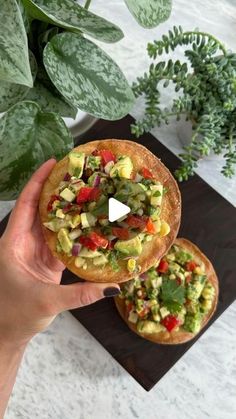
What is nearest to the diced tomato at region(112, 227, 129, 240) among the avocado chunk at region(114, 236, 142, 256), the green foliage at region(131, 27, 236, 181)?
the avocado chunk at region(114, 236, 142, 256)

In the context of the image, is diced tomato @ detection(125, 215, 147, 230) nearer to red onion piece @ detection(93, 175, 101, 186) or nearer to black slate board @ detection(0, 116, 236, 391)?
red onion piece @ detection(93, 175, 101, 186)

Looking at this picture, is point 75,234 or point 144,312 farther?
point 144,312

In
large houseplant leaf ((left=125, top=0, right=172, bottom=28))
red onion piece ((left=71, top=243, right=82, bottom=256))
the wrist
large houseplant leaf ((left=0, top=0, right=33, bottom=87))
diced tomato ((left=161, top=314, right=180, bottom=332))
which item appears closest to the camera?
large houseplant leaf ((left=0, top=0, right=33, bottom=87))

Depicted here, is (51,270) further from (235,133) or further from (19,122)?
(235,133)

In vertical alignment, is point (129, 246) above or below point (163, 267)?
above

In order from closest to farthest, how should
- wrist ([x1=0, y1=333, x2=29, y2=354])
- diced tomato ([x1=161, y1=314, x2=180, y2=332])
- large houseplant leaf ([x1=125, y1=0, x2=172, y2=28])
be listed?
large houseplant leaf ([x1=125, y1=0, x2=172, y2=28]), wrist ([x1=0, y1=333, x2=29, y2=354]), diced tomato ([x1=161, y1=314, x2=180, y2=332])

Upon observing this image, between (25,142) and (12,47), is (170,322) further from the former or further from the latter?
(12,47)

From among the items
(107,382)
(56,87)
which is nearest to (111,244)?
(56,87)
